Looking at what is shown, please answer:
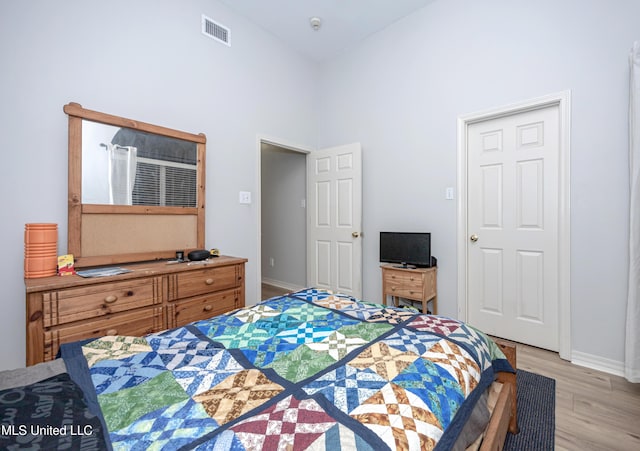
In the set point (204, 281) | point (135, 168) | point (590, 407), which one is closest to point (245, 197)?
point (135, 168)

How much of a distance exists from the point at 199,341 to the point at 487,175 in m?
2.79

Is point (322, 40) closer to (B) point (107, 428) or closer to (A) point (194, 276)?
(A) point (194, 276)

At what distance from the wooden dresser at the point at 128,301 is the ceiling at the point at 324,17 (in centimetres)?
260

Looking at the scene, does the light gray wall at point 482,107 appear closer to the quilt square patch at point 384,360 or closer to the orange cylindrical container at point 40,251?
the quilt square patch at point 384,360

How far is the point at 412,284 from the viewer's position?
2906 millimetres

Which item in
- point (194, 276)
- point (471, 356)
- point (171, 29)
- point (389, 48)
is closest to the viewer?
point (471, 356)

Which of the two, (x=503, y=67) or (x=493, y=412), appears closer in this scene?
(x=493, y=412)

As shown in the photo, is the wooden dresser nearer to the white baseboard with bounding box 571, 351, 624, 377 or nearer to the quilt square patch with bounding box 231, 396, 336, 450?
the quilt square patch with bounding box 231, 396, 336, 450

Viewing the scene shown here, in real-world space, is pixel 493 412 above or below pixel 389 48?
below

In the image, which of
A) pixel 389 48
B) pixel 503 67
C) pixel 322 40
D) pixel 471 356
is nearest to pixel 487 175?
pixel 503 67

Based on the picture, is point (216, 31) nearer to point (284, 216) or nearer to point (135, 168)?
point (135, 168)

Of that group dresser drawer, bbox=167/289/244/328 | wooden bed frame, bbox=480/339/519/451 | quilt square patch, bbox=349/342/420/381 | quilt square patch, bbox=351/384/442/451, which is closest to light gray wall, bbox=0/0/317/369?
dresser drawer, bbox=167/289/244/328

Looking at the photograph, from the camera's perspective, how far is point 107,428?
0.69 meters

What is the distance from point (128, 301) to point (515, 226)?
309cm
